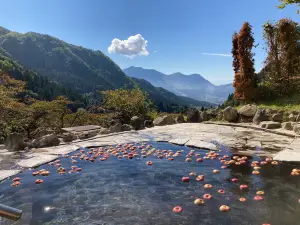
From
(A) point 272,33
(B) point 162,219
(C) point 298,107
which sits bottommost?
(B) point 162,219

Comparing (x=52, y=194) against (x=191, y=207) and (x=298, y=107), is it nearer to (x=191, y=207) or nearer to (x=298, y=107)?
(x=191, y=207)

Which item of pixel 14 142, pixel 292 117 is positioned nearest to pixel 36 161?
pixel 14 142

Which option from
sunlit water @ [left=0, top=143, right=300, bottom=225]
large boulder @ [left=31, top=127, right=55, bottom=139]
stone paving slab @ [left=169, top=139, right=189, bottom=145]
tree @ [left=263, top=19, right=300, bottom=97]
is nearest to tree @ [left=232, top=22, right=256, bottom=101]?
tree @ [left=263, top=19, right=300, bottom=97]

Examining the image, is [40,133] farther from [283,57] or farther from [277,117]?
[283,57]

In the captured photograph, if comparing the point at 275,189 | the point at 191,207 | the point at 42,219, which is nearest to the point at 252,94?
the point at 275,189

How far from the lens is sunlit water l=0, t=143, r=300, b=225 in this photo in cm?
378

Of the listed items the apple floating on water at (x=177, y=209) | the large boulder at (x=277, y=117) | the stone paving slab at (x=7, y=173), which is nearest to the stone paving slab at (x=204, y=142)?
the stone paving slab at (x=7, y=173)

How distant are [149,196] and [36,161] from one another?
3.82 meters

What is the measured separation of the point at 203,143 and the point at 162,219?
5.46 meters

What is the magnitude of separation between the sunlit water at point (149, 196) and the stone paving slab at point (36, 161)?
277mm

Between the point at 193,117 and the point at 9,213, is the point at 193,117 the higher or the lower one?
the lower one

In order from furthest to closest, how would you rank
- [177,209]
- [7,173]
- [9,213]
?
[7,173] < [177,209] < [9,213]

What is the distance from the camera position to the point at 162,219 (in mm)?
3756

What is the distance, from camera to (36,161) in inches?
266
